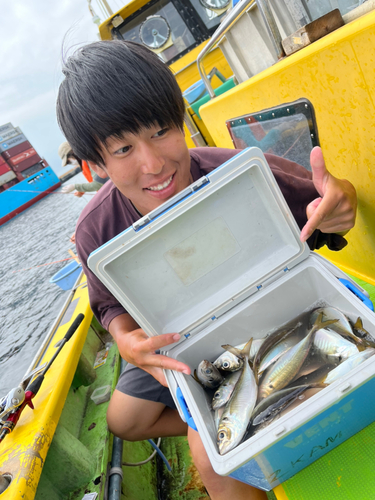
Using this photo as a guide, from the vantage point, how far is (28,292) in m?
8.31

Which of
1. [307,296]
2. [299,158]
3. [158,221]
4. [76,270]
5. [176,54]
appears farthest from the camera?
[176,54]

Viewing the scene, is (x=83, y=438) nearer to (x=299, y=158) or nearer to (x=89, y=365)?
(x=89, y=365)

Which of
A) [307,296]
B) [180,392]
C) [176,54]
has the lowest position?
[307,296]

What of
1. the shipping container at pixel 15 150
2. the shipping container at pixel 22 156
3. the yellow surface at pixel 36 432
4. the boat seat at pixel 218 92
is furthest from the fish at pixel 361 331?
the shipping container at pixel 15 150

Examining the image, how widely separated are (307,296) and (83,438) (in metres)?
1.61

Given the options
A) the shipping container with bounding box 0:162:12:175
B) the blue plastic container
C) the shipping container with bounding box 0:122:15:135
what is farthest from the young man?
the shipping container with bounding box 0:122:15:135

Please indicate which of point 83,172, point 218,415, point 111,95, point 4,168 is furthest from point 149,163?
point 4,168

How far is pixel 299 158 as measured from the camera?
5.96ft

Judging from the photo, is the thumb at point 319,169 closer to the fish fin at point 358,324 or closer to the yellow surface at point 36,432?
the fish fin at point 358,324

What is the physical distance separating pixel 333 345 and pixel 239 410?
1.34 feet

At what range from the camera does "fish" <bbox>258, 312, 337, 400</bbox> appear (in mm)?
→ 1170

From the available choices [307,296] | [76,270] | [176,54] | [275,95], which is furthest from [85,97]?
[176,54]

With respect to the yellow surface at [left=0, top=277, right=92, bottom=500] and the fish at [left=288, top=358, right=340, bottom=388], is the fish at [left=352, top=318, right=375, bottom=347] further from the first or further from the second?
the yellow surface at [left=0, top=277, right=92, bottom=500]

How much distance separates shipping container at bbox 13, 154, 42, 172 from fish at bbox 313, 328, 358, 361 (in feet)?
105
